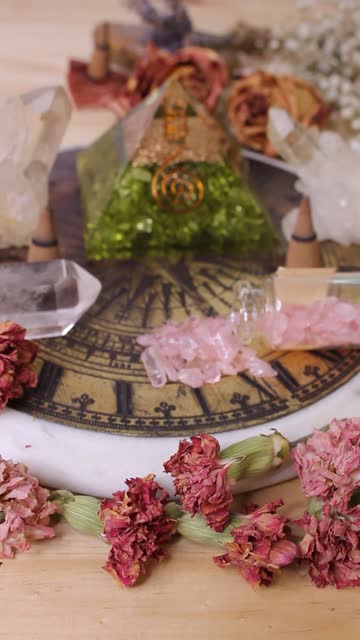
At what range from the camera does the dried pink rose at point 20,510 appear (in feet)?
2.54

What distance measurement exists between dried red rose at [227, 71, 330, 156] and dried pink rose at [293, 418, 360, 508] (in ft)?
2.21

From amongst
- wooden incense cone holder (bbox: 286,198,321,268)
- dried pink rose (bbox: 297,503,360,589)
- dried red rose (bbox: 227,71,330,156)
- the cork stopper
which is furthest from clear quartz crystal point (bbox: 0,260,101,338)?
the cork stopper

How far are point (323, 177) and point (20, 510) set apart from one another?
633 mm

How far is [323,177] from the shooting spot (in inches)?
47.1

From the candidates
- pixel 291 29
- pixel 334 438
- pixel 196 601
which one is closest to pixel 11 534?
pixel 196 601

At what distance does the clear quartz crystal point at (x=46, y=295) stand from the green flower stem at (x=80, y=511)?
23cm

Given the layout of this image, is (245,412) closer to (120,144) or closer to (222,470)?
(222,470)

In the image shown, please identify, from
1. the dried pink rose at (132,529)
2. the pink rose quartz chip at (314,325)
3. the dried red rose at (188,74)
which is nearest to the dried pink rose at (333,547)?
the dried pink rose at (132,529)

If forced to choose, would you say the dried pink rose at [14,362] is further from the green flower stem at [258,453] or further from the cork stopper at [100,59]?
the cork stopper at [100,59]

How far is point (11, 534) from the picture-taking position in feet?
2.56

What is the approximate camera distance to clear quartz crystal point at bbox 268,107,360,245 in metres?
1.17

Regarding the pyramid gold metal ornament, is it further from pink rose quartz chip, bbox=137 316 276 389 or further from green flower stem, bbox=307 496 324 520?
green flower stem, bbox=307 496 324 520

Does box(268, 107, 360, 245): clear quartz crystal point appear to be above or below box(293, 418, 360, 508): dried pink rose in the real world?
above

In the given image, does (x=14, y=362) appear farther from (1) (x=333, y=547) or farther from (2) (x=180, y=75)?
(2) (x=180, y=75)
